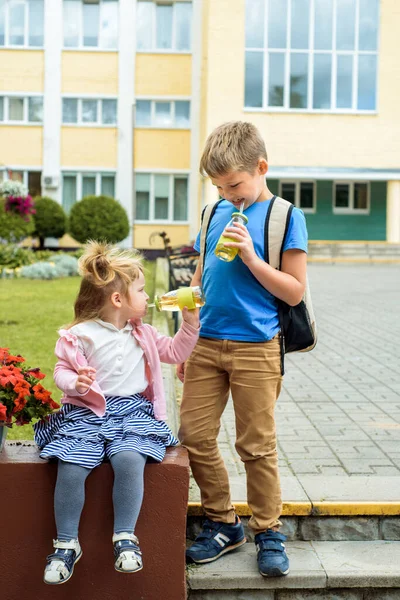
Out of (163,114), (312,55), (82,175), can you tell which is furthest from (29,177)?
(312,55)

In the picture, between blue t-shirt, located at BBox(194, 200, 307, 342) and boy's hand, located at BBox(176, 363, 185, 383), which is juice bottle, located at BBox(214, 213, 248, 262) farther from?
boy's hand, located at BBox(176, 363, 185, 383)

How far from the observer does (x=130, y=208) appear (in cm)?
3581

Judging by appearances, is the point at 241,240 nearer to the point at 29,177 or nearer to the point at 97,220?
the point at 97,220

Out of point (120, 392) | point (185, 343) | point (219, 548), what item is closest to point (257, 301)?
point (185, 343)

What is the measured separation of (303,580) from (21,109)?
3469 centimetres

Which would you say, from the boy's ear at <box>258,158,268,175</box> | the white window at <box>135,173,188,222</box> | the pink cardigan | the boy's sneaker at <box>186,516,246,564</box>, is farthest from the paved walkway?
the white window at <box>135,173,188,222</box>

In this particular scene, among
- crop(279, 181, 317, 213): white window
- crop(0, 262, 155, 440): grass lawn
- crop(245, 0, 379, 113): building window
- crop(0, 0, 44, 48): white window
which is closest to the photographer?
crop(0, 262, 155, 440): grass lawn

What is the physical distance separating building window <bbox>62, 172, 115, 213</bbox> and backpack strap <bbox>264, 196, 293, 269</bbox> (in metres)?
33.1

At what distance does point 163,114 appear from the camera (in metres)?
36.1

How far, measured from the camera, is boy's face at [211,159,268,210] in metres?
3.57

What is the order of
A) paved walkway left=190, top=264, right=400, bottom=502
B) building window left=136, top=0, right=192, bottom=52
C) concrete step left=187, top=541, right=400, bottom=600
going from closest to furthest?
concrete step left=187, top=541, right=400, bottom=600 → paved walkway left=190, top=264, right=400, bottom=502 → building window left=136, top=0, right=192, bottom=52

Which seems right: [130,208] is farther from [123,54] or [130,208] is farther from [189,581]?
[189,581]

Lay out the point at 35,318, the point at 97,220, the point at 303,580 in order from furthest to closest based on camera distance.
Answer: the point at 97,220
the point at 35,318
the point at 303,580

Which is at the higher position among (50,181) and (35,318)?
(50,181)
